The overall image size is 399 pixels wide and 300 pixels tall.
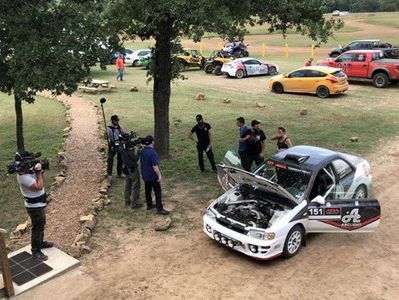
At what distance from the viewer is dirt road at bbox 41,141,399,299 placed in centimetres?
734

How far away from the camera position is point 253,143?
1154cm

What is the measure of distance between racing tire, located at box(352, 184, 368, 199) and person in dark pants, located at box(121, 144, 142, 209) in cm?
459

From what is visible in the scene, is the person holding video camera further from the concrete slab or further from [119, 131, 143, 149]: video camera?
[119, 131, 143, 149]: video camera

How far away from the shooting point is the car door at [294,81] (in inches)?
912

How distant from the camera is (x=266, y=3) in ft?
37.5

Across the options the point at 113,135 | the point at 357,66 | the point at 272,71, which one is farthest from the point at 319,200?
the point at 272,71

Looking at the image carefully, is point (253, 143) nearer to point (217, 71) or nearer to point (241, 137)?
point (241, 137)

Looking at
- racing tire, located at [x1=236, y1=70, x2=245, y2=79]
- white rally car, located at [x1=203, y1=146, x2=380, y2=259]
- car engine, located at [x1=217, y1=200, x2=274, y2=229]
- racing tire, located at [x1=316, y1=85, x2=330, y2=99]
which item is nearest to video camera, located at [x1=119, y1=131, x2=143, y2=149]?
white rally car, located at [x1=203, y1=146, x2=380, y2=259]

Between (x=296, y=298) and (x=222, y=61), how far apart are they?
25.0 meters

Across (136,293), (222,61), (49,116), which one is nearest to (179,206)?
(136,293)

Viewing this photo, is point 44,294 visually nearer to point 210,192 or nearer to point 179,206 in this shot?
point 179,206

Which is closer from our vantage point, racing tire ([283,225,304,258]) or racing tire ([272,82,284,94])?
racing tire ([283,225,304,258])

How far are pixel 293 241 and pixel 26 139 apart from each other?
11.9 meters

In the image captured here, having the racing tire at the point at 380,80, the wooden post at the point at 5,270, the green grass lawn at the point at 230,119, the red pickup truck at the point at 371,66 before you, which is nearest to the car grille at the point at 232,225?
the green grass lawn at the point at 230,119
